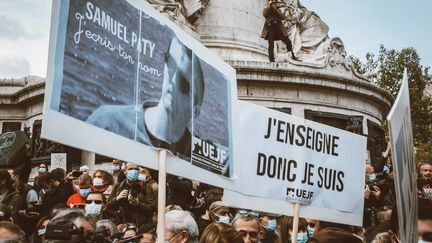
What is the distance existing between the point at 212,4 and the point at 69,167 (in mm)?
7133

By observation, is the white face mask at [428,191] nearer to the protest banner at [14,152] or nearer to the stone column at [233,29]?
the protest banner at [14,152]

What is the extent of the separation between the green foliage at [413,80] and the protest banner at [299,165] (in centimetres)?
3243

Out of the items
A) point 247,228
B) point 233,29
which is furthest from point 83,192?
point 233,29

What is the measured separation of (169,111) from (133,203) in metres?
3.38

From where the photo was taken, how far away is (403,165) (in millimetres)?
3227

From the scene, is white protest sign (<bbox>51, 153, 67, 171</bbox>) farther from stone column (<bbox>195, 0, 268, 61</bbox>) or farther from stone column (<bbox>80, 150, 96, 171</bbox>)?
stone column (<bbox>195, 0, 268, 61</bbox>)

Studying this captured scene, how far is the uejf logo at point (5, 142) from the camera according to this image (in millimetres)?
10961

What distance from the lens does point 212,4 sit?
18234 millimetres

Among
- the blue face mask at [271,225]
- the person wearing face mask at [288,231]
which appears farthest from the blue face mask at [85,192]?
the person wearing face mask at [288,231]

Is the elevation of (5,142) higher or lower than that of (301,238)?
higher

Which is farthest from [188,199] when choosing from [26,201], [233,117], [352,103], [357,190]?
[352,103]

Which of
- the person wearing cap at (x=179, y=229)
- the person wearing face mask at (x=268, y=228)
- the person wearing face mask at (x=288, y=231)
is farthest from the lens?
the person wearing face mask at (x=268, y=228)

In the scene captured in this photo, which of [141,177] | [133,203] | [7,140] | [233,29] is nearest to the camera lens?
[133,203]

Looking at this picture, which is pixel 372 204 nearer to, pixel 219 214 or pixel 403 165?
pixel 219 214
